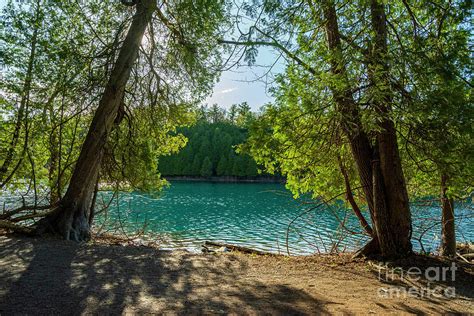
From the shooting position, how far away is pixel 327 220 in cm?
2317

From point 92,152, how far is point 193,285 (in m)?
4.65

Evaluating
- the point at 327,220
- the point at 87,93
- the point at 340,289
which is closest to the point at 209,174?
the point at 327,220

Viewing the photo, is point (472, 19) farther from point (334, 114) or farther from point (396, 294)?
point (396, 294)

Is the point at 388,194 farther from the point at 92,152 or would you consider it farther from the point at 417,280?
the point at 92,152

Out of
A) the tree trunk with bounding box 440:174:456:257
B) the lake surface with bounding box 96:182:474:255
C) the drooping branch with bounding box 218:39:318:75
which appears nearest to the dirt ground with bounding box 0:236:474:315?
the drooping branch with bounding box 218:39:318:75

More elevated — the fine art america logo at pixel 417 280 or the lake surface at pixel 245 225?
the fine art america logo at pixel 417 280

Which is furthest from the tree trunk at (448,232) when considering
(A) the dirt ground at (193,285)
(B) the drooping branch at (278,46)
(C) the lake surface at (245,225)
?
(B) the drooping branch at (278,46)

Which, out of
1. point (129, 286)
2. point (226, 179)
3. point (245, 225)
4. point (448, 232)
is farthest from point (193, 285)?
point (226, 179)

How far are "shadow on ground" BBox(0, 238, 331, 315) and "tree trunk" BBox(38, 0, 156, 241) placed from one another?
4.86ft

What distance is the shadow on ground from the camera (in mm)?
3367

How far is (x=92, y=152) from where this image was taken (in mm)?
7617

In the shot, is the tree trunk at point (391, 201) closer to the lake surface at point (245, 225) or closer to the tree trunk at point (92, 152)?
the lake surface at point (245, 225)

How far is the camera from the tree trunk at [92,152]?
7.33 meters

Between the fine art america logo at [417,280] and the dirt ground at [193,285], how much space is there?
4cm
